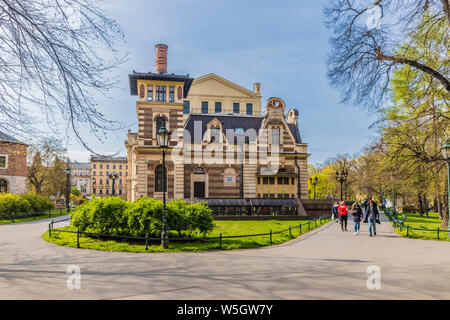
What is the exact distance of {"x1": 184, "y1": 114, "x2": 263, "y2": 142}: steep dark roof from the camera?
38444mm

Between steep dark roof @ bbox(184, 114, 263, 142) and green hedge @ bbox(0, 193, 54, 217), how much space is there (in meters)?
→ 16.3

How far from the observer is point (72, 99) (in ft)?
30.6

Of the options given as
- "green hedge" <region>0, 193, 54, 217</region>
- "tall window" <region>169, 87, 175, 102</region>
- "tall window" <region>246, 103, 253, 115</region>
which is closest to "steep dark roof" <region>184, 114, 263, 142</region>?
"tall window" <region>169, 87, 175, 102</region>

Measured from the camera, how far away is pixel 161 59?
37.0 meters

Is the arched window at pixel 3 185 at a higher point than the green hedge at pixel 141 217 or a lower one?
higher

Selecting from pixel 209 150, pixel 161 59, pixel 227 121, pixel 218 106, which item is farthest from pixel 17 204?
pixel 218 106

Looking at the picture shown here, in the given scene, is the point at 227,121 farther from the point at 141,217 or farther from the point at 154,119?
the point at 141,217

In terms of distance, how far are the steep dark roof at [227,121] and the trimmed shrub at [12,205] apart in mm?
16688

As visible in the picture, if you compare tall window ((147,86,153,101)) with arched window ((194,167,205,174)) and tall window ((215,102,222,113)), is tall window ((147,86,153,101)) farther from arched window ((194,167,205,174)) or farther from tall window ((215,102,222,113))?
tall window ((215,102,222,113))

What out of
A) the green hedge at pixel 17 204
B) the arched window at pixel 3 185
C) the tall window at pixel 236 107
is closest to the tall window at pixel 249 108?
the tall window at pixel 236 107

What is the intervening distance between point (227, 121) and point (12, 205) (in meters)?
22.2

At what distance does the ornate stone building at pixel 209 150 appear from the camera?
34906 millimetres

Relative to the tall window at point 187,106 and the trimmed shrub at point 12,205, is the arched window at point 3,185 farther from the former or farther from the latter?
the tall window at point 187,106
